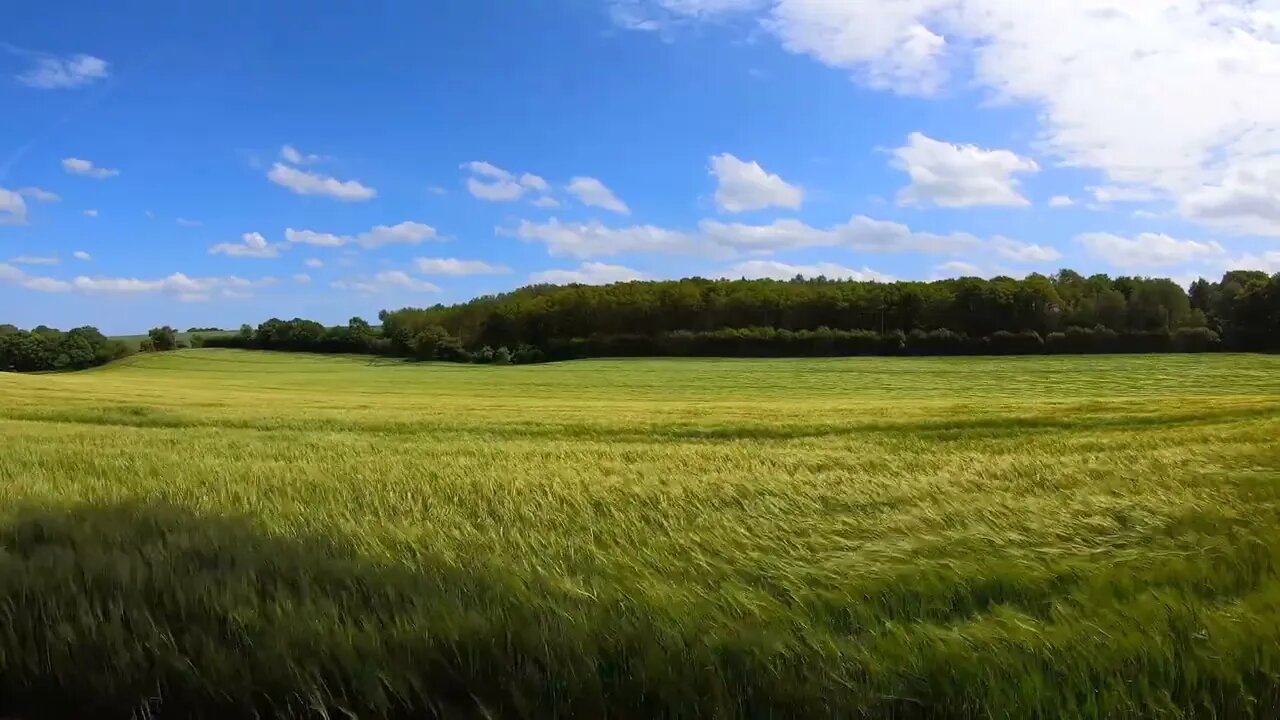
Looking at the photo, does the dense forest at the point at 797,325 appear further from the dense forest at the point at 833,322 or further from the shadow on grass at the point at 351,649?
the shadow on grass at the point at 351,649

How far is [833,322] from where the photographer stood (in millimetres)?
92375

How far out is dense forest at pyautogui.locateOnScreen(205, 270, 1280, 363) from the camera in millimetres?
74938

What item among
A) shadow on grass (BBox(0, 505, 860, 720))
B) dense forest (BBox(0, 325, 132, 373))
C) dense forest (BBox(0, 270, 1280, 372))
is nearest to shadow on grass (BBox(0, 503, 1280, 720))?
shadow on grass (BBox(0, 505, 860, 720))

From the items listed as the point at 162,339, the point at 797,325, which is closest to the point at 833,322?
the point at 797,325

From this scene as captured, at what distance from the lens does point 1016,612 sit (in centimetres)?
292

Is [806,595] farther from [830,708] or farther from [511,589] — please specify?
[511,589]

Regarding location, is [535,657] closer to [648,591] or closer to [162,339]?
[648,591]

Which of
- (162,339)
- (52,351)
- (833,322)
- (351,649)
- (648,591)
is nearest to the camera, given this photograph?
(351,649)

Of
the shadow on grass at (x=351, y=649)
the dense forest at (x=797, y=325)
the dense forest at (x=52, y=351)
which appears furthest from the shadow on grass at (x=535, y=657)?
the dense forest at (x=52, y=351)

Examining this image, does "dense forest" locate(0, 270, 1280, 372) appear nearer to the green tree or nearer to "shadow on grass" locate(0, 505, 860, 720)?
the green tree

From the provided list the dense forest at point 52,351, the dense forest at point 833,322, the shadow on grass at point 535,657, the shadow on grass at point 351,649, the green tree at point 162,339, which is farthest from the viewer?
the green tree at point 162,339

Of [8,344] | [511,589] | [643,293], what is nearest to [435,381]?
[643,293]

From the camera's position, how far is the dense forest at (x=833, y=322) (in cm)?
7494

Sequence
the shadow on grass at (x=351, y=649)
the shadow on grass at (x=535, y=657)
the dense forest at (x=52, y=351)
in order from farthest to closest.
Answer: the dense forest at (x=52, y=351)
the shadow on grass at (x=351, y=649)
the shadow on grass at (x=535, y=657)
